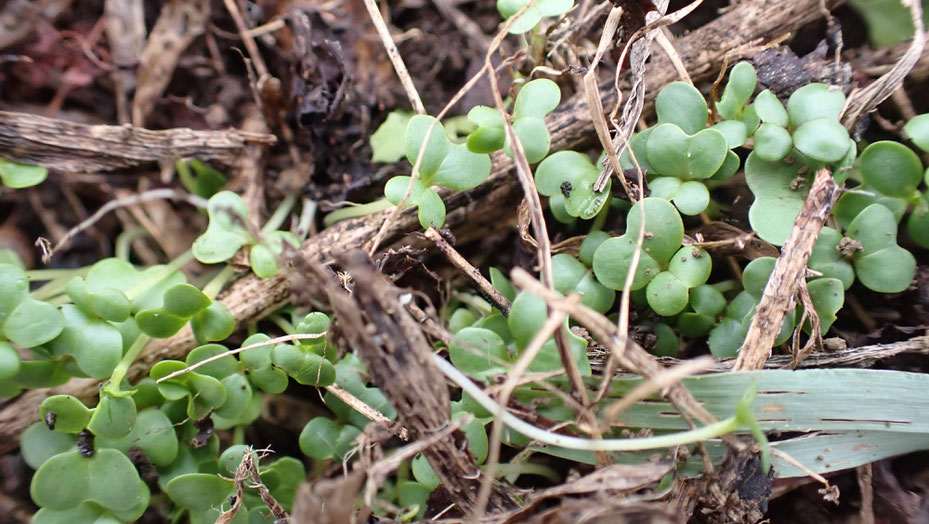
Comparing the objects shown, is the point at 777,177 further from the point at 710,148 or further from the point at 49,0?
the point at 49,0

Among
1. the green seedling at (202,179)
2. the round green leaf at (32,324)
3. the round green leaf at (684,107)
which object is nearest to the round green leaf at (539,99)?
the round green leaf at (684,107)

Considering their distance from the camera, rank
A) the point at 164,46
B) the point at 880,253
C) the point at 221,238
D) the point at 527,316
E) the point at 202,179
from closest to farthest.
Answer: the point at 527,316, the point at 880,253, the point at 221,238, the point at 202,179, the point at 164,46

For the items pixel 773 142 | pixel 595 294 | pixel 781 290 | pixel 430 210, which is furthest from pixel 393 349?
pixel 773 142

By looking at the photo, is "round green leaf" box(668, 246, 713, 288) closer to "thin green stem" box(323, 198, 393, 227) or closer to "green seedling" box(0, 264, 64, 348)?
"thin green stem" box(323, 198, 393, 227)

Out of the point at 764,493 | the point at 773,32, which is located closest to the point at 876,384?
the point at 764,493

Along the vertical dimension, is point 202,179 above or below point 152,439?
above

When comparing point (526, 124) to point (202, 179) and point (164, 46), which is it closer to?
point (202, 179)
